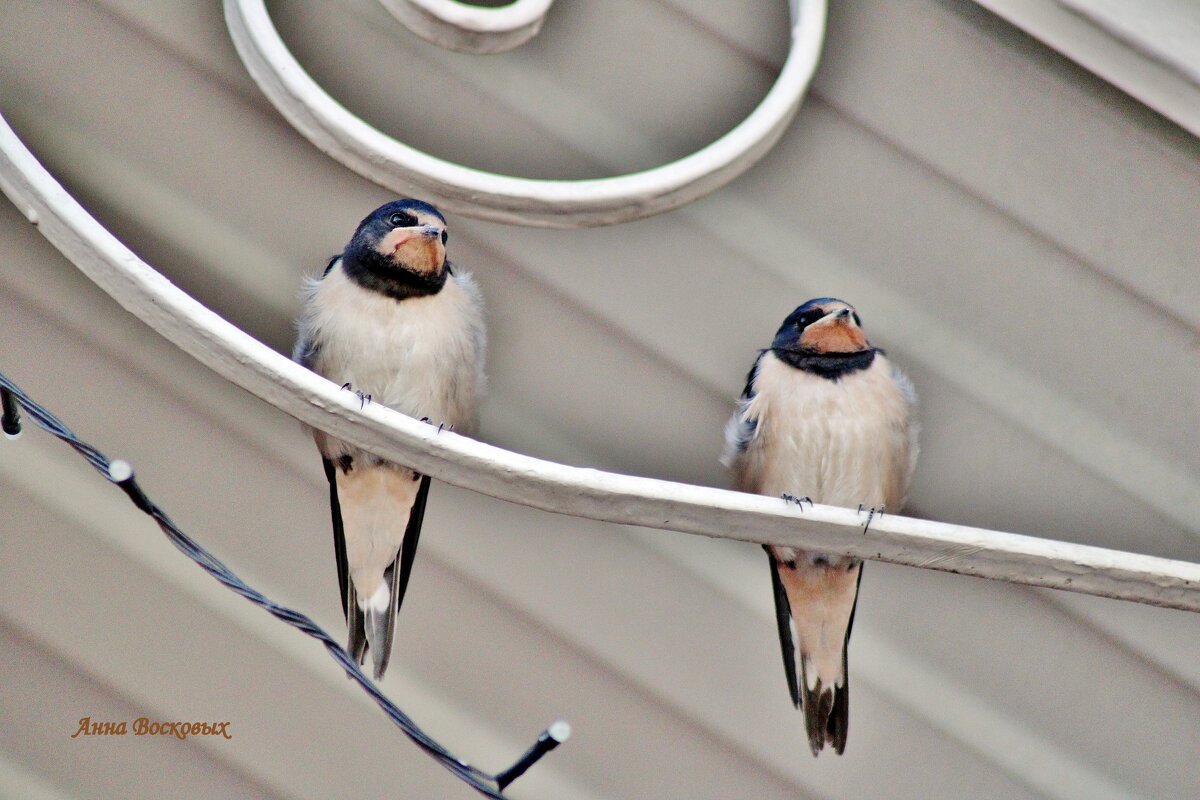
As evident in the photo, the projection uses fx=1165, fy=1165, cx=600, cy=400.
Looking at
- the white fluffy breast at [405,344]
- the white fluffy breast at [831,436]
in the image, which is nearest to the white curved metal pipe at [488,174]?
the white fluffy breast at [405,344]

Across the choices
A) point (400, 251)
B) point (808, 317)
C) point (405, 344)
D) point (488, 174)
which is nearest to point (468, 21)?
point (488, 174)

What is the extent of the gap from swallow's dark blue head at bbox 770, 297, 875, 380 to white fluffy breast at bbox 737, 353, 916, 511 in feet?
0.05

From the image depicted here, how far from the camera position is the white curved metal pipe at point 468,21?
57.4 inches

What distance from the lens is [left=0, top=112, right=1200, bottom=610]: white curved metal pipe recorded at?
3.81 feet

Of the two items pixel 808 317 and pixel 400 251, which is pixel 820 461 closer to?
pixel 808 317

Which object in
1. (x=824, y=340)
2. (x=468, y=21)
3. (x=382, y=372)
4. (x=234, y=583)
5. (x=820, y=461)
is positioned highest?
(x=468, y=21)

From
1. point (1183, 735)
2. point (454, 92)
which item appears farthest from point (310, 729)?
point (1183, 735)

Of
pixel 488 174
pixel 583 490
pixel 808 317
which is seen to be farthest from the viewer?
pixel 808 317

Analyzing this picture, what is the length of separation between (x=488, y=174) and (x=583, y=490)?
1.61 ft

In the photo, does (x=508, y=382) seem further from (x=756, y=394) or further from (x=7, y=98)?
(x=7, y=98)

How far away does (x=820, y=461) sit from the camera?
169 cm

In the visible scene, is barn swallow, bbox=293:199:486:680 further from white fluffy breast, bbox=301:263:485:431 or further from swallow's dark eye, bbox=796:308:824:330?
swallow's dark eye, bbox=796:308:824:330

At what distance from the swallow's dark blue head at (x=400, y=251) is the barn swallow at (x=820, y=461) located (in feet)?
1.56

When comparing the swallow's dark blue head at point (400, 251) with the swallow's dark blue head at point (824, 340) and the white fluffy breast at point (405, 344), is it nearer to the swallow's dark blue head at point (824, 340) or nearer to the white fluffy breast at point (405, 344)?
the white fluffy breast at point (405, 344)
